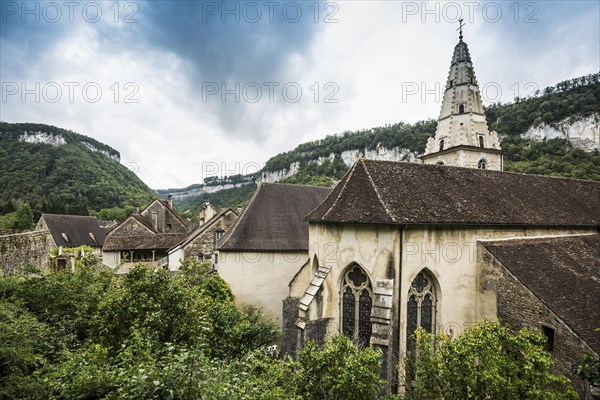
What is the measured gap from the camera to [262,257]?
20469mm

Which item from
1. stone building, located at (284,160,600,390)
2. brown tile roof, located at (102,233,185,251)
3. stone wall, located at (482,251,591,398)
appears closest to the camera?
stone wall, located at (482,251,591,398)

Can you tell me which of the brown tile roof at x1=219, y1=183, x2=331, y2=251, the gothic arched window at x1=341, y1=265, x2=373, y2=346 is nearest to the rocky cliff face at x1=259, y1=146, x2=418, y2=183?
the brown tile roof at x1=219, y1=183, x2=331, y2=251

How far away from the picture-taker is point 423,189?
46.0ft

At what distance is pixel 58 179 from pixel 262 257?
99339mm

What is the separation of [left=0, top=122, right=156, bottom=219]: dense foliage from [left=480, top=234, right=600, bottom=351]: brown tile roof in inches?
3144

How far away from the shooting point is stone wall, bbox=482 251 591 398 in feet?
33.0

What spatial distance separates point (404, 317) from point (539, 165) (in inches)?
1864

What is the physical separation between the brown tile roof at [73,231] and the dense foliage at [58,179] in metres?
27.9

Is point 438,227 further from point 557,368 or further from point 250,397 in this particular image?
point 250,397

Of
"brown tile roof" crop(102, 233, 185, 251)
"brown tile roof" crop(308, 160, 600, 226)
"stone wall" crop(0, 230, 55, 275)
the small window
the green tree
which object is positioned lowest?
the small window

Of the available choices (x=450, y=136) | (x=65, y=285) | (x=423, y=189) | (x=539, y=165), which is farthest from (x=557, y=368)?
(x=539, y=165)

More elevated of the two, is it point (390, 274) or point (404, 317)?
point (390, 274)

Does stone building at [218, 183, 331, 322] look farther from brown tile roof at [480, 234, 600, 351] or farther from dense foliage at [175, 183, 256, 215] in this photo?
dense foliage at [175, 183, 256, 215]

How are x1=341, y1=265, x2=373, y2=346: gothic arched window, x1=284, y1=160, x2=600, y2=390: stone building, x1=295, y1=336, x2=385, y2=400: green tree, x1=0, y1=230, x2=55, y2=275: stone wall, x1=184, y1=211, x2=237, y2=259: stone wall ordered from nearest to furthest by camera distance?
x1=295, y1=336, x2=385, y2=400: green tree
x1=284, y1=160, x2=600, y2=390: stone building
x1=341, y1=265, x2=373, y2=346: gothic arched window
x1=0, y1=230, x2=55, y2=275: stone wall
x1=184, y1=211, x2=237, y2=259: stone wall
